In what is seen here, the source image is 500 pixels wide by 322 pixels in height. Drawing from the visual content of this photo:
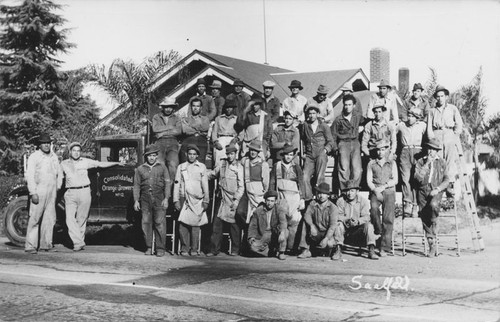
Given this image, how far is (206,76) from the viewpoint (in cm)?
2114

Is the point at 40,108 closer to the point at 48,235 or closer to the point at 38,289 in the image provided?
the point at 48,235

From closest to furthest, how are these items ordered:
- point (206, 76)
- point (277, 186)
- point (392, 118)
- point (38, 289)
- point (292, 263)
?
A: point (38, 289)
point (292, 263)
point (277, 186)
point (392, 118)
point (206, 76)

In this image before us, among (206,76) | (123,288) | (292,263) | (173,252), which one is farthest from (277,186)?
(206,76)

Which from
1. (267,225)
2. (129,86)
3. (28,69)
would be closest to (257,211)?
(267,225)

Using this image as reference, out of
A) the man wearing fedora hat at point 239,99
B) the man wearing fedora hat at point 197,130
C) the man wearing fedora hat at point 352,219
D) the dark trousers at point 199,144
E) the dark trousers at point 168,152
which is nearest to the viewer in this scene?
the man wearing fedora hat at point 352,219

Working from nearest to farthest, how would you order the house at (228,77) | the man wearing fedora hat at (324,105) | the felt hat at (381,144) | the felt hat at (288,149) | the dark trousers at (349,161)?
the felt hat at (288,149), the felt hat at (381,144), the dark trousers at (349,161), the man wearing fedora hat at (324,105), the house at (228,77)

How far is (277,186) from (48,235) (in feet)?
14.2

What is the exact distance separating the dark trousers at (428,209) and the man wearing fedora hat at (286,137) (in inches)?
93.1

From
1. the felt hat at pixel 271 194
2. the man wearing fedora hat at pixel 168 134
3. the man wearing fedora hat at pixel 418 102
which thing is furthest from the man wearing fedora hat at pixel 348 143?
the man wearing fedora hat at pixel 168 134

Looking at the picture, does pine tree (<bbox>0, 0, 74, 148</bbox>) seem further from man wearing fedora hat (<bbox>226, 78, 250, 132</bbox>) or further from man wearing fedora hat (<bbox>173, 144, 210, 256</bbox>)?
man wearing fedora hat (<bbox>173, 144, 210, 256</bbox>)

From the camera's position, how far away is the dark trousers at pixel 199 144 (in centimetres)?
1153

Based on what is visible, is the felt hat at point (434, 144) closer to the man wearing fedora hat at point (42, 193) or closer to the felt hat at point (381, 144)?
the felt hat at point (381, 144)

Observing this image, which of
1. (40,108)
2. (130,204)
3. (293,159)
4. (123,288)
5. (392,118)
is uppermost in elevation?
(40,108)

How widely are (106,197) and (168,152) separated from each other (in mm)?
1538
